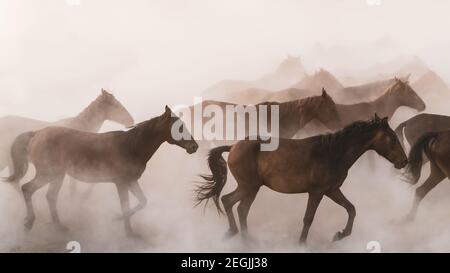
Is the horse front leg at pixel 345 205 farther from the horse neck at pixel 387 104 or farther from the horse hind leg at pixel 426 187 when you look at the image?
the horse neck at pixel 387 104

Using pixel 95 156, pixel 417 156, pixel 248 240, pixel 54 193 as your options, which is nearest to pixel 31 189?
pixel 54 193

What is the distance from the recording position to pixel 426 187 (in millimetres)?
2752

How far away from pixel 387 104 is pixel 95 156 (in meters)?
1.56

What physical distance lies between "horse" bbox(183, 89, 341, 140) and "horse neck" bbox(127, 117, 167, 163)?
18 centimetres

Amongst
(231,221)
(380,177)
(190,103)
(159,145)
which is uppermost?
(190,103)

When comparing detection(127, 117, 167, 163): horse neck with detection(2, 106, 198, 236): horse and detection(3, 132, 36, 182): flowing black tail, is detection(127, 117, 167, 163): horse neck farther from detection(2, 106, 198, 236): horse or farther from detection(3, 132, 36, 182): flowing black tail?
detection(3, 132, 36, 182): flowing black tail

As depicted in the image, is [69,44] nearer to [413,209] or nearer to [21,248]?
[21,248]

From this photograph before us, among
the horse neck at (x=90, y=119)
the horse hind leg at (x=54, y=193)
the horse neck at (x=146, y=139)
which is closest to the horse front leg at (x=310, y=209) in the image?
the horse neck at (x=146, y=139)

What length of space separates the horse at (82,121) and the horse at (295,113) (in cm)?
39

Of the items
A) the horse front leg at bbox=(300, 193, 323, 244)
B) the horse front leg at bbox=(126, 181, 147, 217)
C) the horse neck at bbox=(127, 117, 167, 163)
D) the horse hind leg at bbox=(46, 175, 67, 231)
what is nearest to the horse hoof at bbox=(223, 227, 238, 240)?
the horse front leg at bbox=(300, 193, 323, 244)

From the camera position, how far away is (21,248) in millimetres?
2859

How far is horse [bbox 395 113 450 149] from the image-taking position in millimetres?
2779
